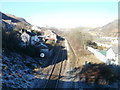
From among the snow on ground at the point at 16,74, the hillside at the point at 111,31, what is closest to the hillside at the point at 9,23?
the snow on ground at the point at 16,74

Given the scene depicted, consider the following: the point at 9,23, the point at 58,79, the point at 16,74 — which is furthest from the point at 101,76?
the point at 9,23

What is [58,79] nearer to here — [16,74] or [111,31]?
[16,74]

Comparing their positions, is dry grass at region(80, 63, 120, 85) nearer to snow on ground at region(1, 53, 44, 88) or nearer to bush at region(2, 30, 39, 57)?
snow on ground at region(1, 53, 44, 88)

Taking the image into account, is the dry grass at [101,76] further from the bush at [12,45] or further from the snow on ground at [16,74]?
the bush at [12,45]

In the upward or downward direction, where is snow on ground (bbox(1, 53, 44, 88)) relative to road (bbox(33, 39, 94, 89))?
upward

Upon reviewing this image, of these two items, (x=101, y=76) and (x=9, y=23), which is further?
(x=9, y=23)

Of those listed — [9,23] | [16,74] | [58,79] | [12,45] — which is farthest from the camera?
[9,23]

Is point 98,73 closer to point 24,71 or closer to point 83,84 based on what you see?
point 83,84

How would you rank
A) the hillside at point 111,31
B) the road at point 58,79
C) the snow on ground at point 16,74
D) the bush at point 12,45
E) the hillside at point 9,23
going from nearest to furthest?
1. the snow on ground at point 16,74
2. the road at point 58,79
3. the bush at point 12,45
4. the hillside at point 9,23
5. the hillside at point 111,31

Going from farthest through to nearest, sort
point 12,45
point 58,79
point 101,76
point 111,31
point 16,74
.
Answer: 1. point 111,31
2. point 12,45
3. point 101,76
4. point 58,79
5. point 16,74

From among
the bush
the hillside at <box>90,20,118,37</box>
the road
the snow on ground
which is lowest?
the road

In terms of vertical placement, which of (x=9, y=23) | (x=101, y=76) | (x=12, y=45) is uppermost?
(x=9, y=23)

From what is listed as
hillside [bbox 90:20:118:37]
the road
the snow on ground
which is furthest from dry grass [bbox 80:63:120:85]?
hillside [bbox 90:20:118:37]
